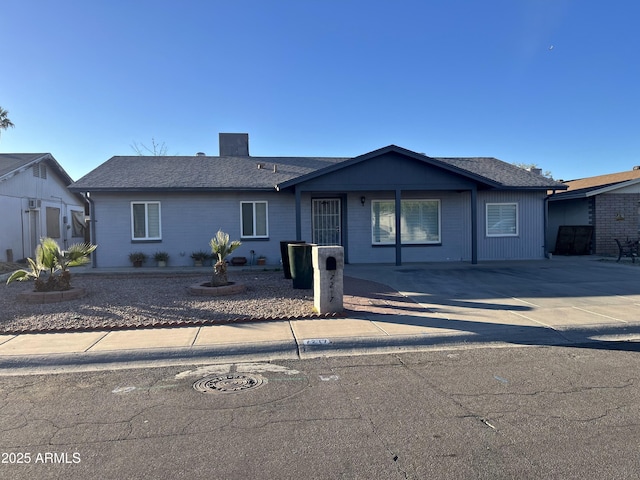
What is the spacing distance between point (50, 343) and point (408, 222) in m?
13.1

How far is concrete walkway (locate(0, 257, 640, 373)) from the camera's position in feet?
20.3

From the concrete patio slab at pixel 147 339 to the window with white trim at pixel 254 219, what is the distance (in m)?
9.38

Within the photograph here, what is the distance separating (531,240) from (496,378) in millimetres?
14011

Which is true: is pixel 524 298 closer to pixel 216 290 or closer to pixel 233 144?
pixel 216 290

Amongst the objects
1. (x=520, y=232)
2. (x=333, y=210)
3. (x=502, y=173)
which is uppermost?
(x=502, y=173)

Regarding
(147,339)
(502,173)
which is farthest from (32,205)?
(502,173)

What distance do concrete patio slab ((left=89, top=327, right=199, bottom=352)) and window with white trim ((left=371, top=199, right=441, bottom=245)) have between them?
10758mm

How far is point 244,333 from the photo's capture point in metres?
7.05

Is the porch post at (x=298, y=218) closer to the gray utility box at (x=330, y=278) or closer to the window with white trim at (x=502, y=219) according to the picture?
the gray utility box at (x=330, y=278)

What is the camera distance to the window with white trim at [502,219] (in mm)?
17500

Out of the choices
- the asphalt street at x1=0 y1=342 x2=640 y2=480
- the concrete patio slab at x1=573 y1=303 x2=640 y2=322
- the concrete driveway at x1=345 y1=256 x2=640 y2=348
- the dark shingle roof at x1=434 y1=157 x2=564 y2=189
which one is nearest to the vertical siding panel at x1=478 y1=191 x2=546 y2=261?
the dark shingle roof at x1=434 y1=157 x2=564 y2=189

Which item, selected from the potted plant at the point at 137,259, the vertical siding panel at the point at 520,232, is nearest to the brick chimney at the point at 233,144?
the potted plant at the point at 137,259

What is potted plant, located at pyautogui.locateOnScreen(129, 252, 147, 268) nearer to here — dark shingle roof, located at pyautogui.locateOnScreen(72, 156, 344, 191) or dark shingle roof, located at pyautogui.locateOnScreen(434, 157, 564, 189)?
dark shingle roof, located at pyautogui.locateOnScreen(72, 156, 344, 191)

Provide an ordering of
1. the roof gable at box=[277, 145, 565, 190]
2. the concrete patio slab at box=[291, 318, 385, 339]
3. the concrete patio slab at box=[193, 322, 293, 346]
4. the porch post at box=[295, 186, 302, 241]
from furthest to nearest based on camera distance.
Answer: the roof gable at box=[277, 145, 565, 190], the porch post at box=[295, 186, 302, 241], the concrete patio slab at box=[291, 318, 385, 339], the concrete patio slab at box=[193, 322, 293, 346]
